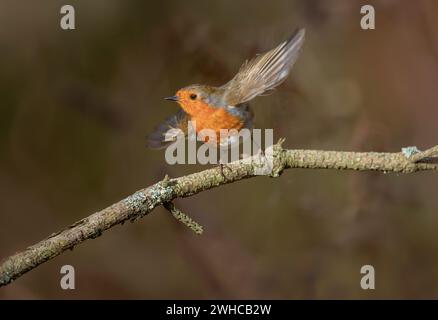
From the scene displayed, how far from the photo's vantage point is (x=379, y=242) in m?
3.44

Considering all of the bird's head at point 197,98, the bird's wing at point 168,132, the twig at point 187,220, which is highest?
the bird's head at point 197,98

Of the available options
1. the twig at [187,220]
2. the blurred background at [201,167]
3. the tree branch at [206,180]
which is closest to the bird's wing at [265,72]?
the tree branch at [206,180]

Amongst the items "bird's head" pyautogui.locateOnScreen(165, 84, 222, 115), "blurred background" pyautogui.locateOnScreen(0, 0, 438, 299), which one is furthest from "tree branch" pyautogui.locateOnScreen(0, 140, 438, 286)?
"blurred background" pyautogui.locateOnScreen(0, 0, 438, 299)

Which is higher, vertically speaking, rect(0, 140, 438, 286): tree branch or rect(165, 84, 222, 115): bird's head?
rect(165, 84, 222, 115): bird's head

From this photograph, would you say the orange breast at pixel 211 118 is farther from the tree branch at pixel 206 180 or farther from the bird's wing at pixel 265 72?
the tree branch at pixel 206 180

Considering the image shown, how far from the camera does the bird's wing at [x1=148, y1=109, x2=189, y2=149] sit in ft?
7.67

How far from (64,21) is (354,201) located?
1.84 meters

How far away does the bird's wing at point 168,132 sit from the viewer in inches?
92.0

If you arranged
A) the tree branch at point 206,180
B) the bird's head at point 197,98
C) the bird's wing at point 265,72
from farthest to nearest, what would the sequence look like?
the bird's head at point 197,98 < the bird's wing at point 265,72 < the tree branch at point 206,180

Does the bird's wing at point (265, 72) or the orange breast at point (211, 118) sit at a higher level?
the bird's wing at point (265, 72)

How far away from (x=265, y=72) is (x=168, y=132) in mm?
424

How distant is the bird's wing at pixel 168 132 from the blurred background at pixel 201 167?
977 millimetres

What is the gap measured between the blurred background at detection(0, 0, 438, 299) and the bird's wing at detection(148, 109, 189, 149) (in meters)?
0.98

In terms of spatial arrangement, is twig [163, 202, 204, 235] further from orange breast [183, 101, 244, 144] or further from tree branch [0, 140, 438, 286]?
orange breast [183, 101, 244, 144]
